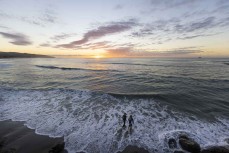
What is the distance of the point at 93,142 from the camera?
9.09 metres

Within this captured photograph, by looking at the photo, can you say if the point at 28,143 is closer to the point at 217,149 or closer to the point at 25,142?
the point at 25,142

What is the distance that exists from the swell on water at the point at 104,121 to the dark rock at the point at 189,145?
654mm

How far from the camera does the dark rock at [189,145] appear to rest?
8.26 meters

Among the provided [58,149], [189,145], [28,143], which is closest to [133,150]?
[189,145]

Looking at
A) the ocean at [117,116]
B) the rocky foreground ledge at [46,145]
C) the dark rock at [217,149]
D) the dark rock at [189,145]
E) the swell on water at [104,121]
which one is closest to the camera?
the dark rock at [217,149]

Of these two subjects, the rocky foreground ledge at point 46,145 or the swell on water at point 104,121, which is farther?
the swell on water at point 104,121

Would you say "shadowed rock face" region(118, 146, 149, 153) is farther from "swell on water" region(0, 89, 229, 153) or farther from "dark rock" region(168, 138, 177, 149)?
"dark rock" region(168, 138, 177, 149)

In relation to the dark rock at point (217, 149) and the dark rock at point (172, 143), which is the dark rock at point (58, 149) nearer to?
the dark rock at point (172, 143)

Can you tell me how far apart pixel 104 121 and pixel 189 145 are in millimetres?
6570

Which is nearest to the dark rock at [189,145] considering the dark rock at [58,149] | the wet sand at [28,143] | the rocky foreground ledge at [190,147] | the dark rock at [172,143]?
the rocky foreground ledge at [190,147]

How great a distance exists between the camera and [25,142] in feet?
28.9

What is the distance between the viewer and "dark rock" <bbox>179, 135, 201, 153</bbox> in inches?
325

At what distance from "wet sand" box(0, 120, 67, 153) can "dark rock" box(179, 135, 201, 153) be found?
290 inches

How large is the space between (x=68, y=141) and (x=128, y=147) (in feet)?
13.2
